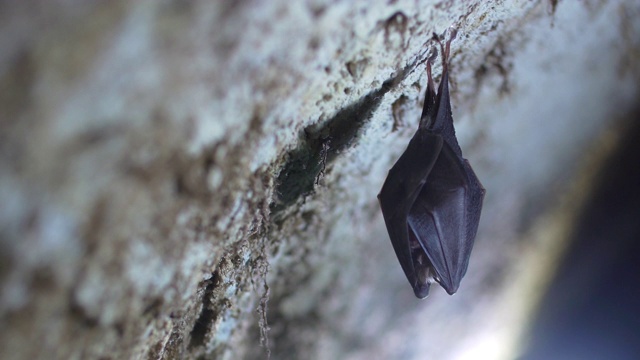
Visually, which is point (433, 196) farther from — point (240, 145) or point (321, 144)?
point (240, 145)

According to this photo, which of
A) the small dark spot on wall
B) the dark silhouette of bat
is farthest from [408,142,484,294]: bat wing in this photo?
the small dark spot on wall

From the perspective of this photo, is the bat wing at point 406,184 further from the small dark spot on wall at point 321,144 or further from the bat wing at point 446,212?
the small dark spot on wall at point 321,144

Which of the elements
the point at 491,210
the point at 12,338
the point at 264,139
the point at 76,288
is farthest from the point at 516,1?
the point at 12,338

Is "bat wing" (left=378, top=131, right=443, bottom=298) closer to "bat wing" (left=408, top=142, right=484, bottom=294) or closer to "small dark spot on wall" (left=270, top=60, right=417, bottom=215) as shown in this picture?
"bat wing" (left=408, top=142, right=484, bottom=294)

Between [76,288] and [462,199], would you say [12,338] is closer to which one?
[76,288]

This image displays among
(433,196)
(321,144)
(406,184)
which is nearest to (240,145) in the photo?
(321,144)

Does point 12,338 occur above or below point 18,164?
below
